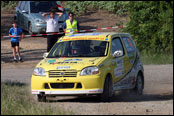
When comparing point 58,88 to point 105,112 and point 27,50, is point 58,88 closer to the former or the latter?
point 105,112

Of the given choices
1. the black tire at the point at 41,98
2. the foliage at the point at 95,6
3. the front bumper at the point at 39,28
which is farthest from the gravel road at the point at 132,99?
the foliage at the point at 95,6

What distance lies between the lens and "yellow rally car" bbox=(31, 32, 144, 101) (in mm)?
11086

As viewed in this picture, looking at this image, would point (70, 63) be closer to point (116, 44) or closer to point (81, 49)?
point (81, 49)

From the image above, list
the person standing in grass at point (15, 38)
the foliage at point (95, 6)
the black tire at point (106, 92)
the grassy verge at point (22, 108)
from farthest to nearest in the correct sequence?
1. the foliage at point (95, 6)
2. the person standing in grass at point (15, 38)
3. the black tire at point (106, 92)
4. the grassy verge at point (22, 108)

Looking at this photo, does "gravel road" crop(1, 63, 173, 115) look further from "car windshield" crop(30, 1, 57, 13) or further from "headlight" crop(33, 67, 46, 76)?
"car windshield" crop(30, 1, 57, 13)

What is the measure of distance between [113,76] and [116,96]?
136 cm

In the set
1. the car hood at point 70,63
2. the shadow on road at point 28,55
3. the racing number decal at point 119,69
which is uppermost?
the car hood at point 70,63

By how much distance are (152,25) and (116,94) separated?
28.3 ft

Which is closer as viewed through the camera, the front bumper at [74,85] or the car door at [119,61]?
the front bumper at [74,85]

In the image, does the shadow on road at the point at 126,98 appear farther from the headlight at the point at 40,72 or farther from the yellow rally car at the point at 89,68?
the headlight at the point at 40,72

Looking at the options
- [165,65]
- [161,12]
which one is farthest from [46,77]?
[161,12]

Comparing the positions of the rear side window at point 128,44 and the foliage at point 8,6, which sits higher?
the foliage at point 8,6

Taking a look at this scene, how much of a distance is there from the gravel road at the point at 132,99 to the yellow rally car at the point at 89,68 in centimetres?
32

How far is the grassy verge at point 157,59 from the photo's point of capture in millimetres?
20366
